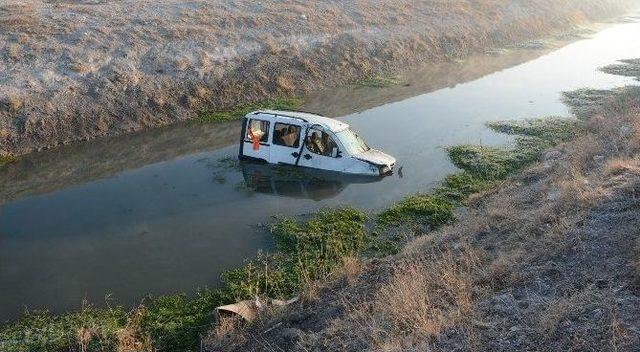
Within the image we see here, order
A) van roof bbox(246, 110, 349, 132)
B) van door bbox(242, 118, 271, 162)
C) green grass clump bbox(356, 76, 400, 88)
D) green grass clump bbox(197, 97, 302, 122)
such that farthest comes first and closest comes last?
green grass clump bbox(356, 76, 400, 88) < green grass clump bbox(197, 97, 302, 122) < van door bbox(242, 118, 271, 162) < van roof bbox(246, 110, 349, 132)

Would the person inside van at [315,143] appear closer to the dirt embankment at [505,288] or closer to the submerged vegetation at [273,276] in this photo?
the submerged vegetation at [273,276]

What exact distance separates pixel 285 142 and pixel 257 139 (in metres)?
1.10

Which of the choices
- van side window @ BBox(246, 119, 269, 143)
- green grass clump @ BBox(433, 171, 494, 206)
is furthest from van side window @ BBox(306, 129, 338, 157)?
green grass clump @ BBox(433, 171, 494, 206)

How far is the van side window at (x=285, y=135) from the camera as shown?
1941 cm

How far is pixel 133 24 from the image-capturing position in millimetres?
30406

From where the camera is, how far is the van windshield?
61.0 feet

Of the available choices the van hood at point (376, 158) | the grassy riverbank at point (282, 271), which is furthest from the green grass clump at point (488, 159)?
the van hood at point (376, 158)

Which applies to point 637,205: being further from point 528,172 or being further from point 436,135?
point 436,135

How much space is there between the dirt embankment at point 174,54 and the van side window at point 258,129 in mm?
6995

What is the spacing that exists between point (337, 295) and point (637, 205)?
235 inches

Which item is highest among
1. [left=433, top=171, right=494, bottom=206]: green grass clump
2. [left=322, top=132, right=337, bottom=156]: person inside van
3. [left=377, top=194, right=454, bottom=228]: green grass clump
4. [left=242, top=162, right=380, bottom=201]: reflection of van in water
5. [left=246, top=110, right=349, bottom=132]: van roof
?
[left=246, top=110, right=349, bottom=132]: van roof

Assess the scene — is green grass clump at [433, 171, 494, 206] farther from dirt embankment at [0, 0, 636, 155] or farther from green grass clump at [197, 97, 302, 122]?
dirt embankment at [0, 0, 636, 155]

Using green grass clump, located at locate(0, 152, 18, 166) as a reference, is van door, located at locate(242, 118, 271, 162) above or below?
above

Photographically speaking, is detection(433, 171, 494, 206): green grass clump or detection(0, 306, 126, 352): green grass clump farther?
detection(433, 171, 494, 206): green grass clump
